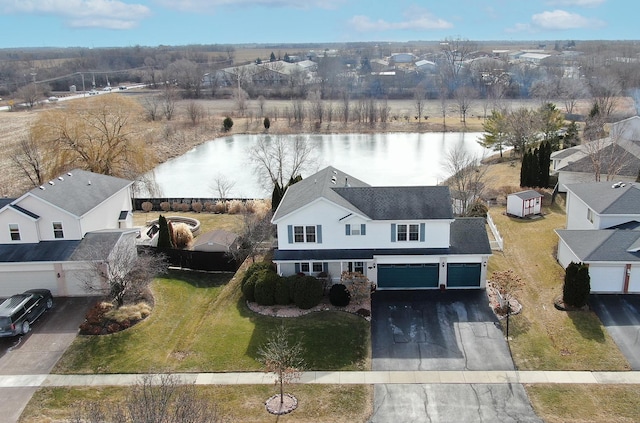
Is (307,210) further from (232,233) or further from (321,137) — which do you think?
(321,137)

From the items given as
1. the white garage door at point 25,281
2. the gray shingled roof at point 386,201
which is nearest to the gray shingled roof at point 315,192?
the gray shingled roof at point 386,201

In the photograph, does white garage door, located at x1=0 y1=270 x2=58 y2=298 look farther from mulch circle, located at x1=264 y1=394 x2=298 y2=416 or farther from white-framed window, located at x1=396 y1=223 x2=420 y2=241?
white-framed window, located at x1=396 y1=223 x2=420 y2=241

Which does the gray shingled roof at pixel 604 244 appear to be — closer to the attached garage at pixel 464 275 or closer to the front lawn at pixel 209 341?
the attached garage at pixel 464 275

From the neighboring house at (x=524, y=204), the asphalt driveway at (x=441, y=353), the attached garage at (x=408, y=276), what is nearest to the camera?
the asphalt driveway at (x=441, y=353)

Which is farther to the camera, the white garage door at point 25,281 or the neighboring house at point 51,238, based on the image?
the white garage door at point 25,281

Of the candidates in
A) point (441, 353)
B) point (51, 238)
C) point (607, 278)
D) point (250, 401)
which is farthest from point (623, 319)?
point (51, 238)

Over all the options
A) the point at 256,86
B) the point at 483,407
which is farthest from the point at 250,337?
the point at 256,86

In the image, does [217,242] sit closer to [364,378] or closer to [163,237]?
[163,237]
